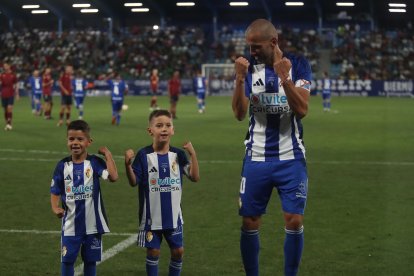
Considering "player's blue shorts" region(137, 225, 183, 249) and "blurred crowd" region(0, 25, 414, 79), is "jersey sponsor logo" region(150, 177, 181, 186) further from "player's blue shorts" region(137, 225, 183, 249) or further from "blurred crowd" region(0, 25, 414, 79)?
"blurred crowd" region(0, 25, 414, 79)

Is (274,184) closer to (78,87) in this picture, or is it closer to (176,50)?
(78,87)

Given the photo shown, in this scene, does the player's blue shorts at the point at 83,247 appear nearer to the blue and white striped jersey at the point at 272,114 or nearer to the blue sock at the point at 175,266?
the blue sock at the point at 175,266

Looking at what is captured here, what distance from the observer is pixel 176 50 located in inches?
2408

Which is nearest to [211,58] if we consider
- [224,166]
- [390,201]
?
[224,166]

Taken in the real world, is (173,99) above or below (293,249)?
above

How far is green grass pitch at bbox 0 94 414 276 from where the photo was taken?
788cm

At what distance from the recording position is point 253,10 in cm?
6175

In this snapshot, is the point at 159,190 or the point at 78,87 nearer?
the point at 159,190

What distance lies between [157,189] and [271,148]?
1.00m

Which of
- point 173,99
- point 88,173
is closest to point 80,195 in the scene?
point 88,173

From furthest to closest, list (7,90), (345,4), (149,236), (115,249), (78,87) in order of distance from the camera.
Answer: (345,4) < (78,87) < (7,90) < (115,249) < (149,236)

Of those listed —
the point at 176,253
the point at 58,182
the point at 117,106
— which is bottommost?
the point at 176,253

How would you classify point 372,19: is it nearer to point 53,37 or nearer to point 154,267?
point 53,37

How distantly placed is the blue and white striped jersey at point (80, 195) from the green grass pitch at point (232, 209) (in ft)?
4.55
